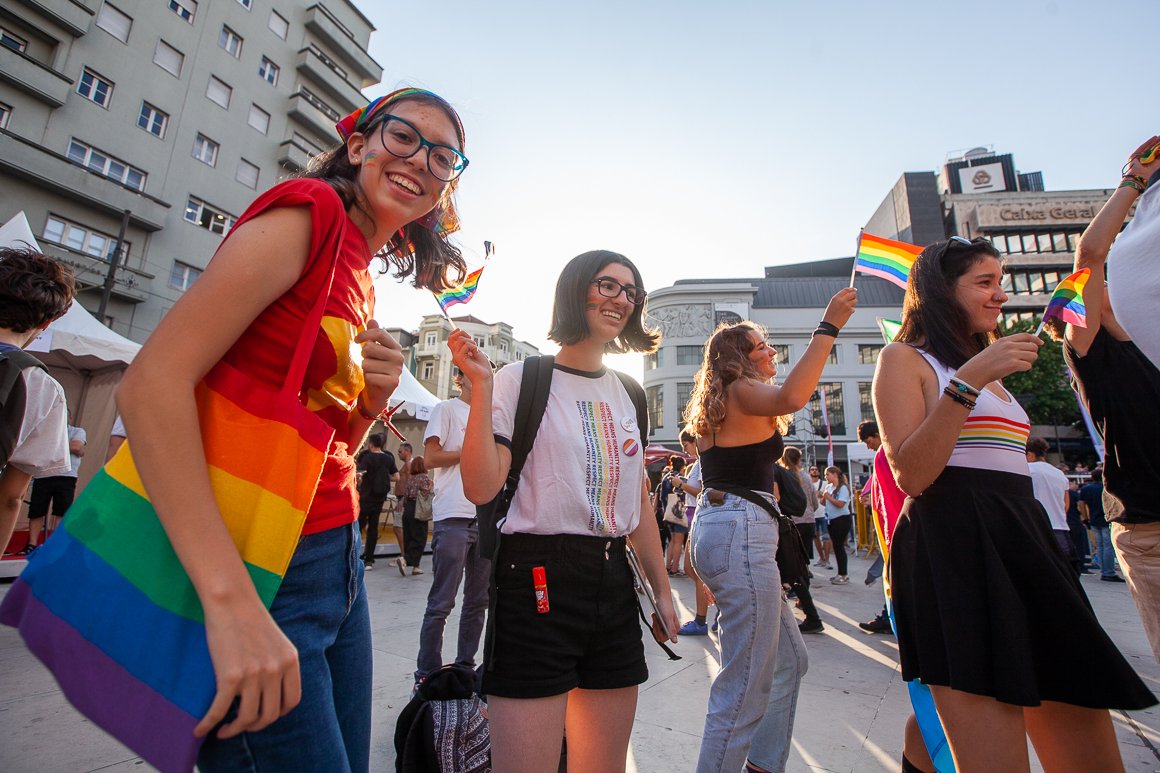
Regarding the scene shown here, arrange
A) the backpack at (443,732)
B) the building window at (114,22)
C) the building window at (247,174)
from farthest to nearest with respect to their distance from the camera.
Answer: the building window at (247,174) → the building window at (114,22) → the backpack at (443,732)

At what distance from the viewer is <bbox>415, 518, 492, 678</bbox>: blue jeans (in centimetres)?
341

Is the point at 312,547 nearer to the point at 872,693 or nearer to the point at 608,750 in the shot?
the point at 608,750

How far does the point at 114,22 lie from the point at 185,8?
2.93m

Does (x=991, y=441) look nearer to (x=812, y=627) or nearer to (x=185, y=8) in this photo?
(x=812, y=627)

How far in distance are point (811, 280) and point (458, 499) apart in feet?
145

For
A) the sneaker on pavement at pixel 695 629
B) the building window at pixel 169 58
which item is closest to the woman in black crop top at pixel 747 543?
the sneaker on pavement at pixel 695 629

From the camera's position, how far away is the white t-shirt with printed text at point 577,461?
1.70 m

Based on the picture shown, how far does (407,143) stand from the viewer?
1336 mm

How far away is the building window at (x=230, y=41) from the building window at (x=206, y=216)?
6761 mm

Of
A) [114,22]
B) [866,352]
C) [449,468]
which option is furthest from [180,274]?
[866,352]

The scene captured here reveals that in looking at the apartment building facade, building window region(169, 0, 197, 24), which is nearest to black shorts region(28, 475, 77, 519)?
the apartment building facade

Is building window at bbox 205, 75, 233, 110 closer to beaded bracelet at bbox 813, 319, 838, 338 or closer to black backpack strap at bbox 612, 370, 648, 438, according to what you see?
black backpack strap at bbox 612, 370, 648, 438

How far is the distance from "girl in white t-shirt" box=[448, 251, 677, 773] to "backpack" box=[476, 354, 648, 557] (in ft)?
0.08

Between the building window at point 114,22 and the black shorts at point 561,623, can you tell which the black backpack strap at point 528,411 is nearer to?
the black shorts at point 561,623
